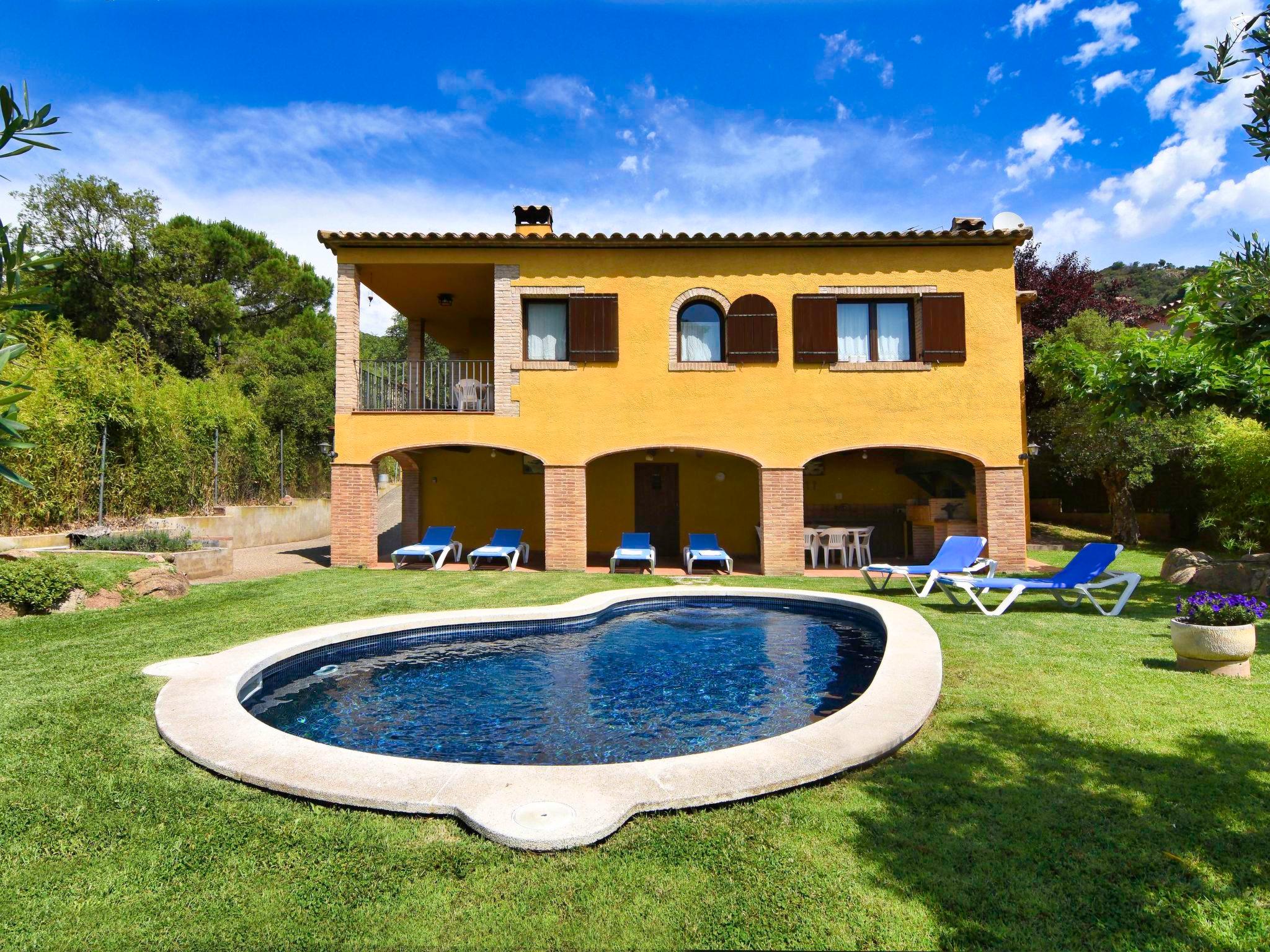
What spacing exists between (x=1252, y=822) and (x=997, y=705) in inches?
67.4

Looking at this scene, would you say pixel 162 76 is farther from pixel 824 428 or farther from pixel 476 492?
pixel 824 428

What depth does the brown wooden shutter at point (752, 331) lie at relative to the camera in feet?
45.4

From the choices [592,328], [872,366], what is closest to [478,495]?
[592,328]

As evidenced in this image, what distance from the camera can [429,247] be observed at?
13891 mm

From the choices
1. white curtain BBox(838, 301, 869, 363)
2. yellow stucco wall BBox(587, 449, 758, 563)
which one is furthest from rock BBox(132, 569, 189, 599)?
white curtain BBox(838, 301, 869, 363)

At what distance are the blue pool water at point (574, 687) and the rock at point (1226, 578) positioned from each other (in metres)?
5.67

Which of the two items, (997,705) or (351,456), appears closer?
(997,705)

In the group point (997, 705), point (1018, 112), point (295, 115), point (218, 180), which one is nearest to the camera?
point (997, 705)

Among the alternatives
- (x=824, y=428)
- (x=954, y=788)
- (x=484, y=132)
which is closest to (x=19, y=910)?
(x=954, y=788)

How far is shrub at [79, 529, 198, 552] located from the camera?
1126cm

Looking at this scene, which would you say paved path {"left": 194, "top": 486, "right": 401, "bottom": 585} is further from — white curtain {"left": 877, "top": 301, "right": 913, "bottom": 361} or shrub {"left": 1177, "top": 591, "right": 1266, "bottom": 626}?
shrub {"left": 1177, "top": 591, "right": 1266, "bottom": 626}

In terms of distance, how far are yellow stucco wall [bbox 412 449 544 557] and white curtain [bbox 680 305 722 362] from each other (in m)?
5.39

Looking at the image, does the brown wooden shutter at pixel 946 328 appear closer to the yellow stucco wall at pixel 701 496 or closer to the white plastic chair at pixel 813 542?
the white plastic chair at pixel 813 542

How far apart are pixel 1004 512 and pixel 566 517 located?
885 centimetres
